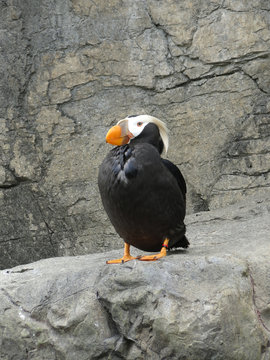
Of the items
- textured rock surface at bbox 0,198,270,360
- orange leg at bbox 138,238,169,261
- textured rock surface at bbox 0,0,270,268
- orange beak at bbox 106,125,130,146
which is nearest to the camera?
textured rock surface at bbox 0,198,270,360

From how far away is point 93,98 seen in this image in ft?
16.9

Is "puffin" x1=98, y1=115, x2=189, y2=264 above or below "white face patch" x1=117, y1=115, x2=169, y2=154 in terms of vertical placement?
below

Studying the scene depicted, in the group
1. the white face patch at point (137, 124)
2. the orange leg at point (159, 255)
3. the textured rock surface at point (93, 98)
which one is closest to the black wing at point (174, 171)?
the white face patch at point (137, 124)

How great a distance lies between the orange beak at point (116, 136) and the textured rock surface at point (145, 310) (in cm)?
63

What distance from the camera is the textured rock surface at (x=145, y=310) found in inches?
107

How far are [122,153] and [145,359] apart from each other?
103 centimetres

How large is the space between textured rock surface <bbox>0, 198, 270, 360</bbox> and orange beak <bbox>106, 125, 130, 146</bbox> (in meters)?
0.63

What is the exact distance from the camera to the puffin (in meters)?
3.11

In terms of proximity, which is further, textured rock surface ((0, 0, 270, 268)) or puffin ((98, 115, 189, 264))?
textured rock surface ((0, 0, 270, 268))

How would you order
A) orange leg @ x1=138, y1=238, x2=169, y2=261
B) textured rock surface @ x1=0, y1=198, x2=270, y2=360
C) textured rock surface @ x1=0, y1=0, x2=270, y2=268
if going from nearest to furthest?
textured rock surface @ x1=0, y1=198, x2=270, y2=360 → orange leg @ x1=138, y1=238, x2=169, y2=261 → textured rock surface @ x1=0, y1=0, x2=270, y2=268

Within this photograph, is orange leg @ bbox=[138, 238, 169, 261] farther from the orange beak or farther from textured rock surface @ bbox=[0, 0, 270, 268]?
textured rock surface @ bbox=[0, 0, 270, 268]

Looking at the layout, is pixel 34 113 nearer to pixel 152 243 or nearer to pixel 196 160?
pixel 196 160

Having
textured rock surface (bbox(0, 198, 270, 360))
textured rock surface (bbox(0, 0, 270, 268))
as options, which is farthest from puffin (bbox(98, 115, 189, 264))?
textured rock surface (bbox(0, 0, 270, 268))

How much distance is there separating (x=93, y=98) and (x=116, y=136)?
2.00m
